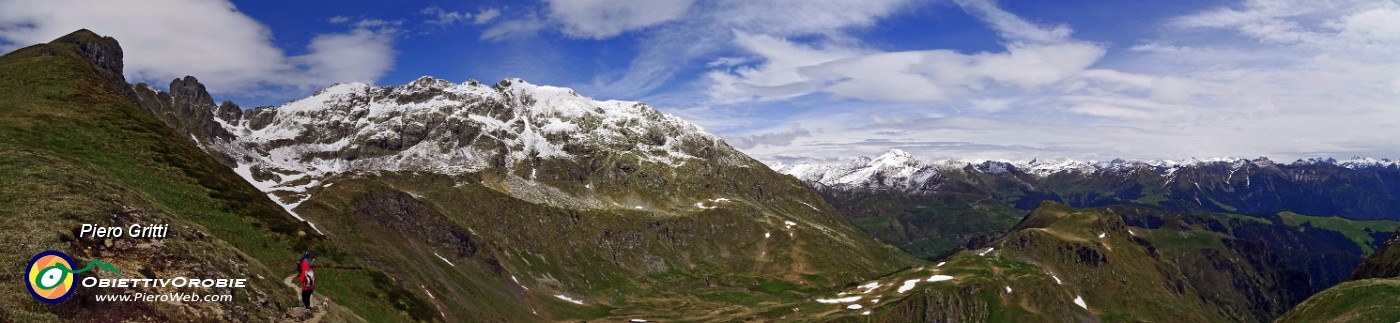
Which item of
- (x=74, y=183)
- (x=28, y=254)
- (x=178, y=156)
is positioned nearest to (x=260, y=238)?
(x=178, y=156)

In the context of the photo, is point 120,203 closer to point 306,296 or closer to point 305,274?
point 306,296

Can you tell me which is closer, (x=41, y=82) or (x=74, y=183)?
(x=74, y=183)

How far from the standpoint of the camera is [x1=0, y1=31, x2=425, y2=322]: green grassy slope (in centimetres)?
4981

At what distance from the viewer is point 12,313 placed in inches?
1636

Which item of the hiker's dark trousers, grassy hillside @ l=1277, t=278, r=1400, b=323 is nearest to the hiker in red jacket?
the hiker's dark trousers

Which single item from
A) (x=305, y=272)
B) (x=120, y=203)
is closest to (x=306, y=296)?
(x=305, y=272)

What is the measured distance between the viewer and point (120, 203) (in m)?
62.8

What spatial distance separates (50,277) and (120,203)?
22.3 metres

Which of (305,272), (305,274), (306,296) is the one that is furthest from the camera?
(306,296)

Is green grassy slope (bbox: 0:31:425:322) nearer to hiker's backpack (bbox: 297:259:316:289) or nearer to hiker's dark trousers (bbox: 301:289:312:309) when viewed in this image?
hiker's dark trousers (bbox: 301:289:312:309)

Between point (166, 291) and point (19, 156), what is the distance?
41198mm

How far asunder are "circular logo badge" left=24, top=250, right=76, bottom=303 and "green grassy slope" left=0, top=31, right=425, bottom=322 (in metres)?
0.59

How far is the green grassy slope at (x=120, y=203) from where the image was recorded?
4981 centimetres

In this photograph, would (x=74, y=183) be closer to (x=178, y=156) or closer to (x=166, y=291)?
(x=166, y=291)
